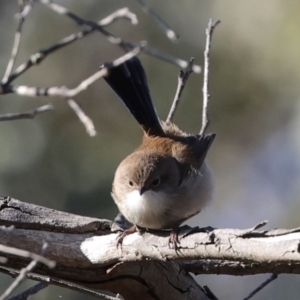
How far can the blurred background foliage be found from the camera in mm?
7270

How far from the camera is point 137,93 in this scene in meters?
4.18

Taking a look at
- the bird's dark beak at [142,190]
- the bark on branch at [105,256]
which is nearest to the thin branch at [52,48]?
the bark on branch at [105,256]

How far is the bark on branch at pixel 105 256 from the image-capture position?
2896 millimetres

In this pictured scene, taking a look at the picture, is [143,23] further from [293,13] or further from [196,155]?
[196,155]

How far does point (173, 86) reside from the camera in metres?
7.58

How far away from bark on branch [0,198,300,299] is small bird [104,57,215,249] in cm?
13

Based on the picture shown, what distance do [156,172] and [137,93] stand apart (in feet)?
2.35

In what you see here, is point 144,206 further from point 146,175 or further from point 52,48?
point 52,48

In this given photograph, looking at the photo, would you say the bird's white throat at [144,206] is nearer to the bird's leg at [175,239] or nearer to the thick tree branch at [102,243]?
the thick tree branch at [102,243]

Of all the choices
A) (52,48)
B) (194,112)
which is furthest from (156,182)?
(194,112)

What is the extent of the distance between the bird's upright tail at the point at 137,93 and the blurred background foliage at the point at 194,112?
3.00 m

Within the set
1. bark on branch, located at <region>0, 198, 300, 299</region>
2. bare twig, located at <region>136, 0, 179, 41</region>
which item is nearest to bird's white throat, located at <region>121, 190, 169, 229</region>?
bark on branch, located at <region>0, 198, 300, 299</region>

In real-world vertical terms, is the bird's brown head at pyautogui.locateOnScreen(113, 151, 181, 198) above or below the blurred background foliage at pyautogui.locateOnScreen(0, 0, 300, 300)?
below

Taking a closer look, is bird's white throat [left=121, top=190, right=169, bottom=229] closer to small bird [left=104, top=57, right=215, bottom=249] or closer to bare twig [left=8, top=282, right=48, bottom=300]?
small bird [left=104, top=57, right=215, bottom=249]
